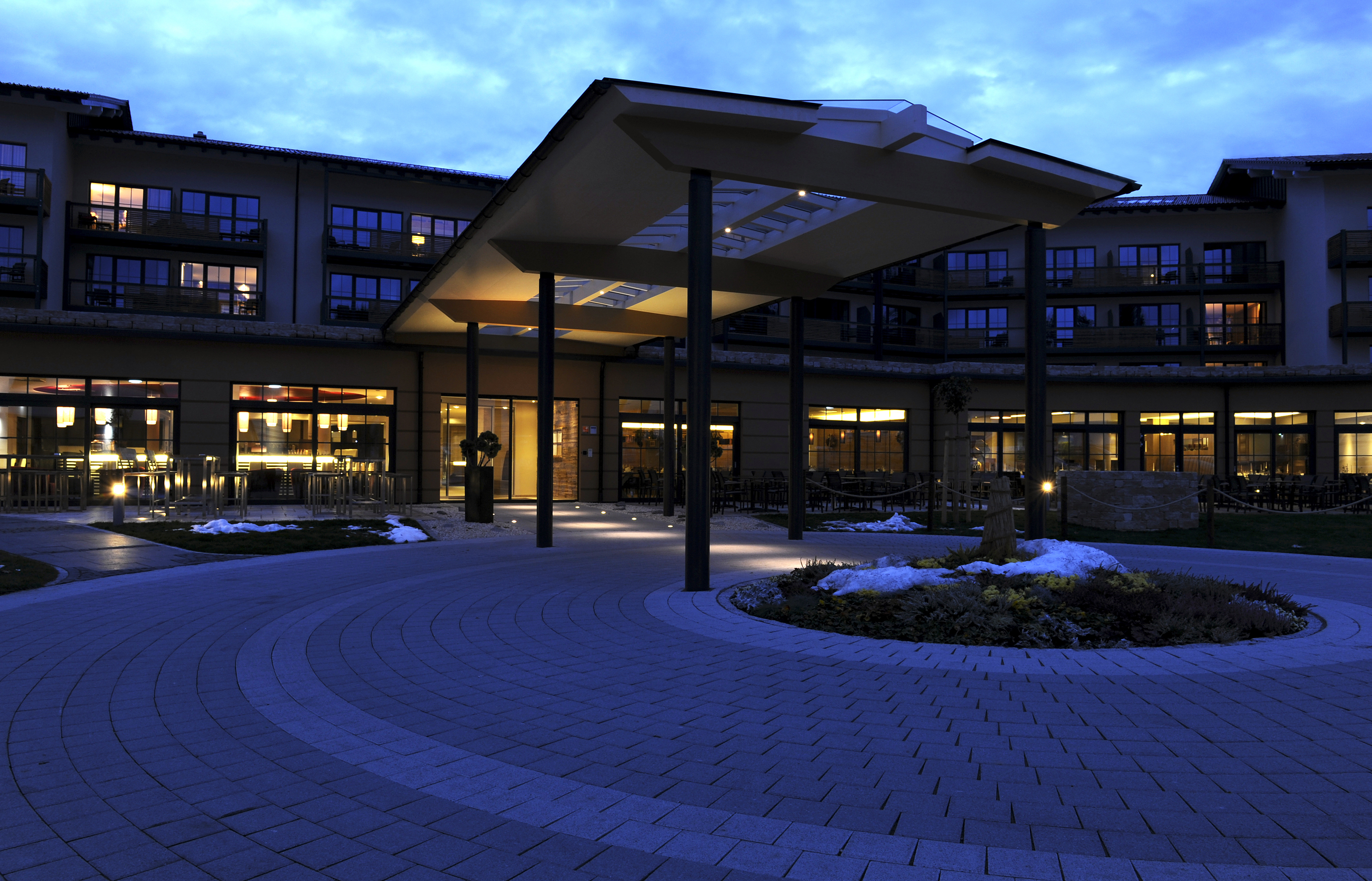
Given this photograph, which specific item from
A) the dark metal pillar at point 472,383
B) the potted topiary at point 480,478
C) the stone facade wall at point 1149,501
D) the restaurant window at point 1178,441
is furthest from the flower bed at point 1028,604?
the restaurant window at point 1178,441

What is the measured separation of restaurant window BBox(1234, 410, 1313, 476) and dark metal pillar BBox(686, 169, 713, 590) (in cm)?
2389

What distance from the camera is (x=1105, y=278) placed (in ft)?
111

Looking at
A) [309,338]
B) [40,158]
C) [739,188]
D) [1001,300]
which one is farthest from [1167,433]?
[40,158]

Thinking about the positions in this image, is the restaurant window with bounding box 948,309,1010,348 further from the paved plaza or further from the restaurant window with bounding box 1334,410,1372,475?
the paved plaza

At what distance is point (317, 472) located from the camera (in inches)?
702

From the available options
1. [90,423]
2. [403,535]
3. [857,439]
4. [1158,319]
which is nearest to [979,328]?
[1158,319]

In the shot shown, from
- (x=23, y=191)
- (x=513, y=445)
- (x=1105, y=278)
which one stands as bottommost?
(x=513, y=445)

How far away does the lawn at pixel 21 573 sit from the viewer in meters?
7.98

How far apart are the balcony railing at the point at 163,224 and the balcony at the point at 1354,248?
124ft

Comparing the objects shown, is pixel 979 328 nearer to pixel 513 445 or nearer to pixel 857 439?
pixel 857 439

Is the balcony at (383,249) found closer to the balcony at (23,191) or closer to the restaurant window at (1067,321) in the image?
the balcony at (23,191)

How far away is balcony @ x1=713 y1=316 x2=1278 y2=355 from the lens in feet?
106

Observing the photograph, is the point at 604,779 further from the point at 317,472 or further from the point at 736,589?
the point at 317,472

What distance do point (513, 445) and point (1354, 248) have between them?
31.1 metres
